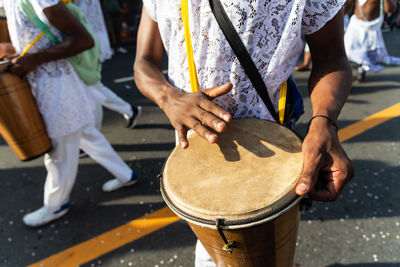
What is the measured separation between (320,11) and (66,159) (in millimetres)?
2088

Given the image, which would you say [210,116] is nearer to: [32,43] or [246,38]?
[246,38]

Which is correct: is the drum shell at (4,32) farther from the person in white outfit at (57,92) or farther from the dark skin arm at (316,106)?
the dark skin arm at (316,106)

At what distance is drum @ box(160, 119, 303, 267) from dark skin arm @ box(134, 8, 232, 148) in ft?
0.47

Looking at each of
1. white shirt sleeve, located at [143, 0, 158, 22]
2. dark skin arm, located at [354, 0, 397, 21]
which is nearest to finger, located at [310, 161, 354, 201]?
white shirt sleeve, located at [143, 0, 158, 22]

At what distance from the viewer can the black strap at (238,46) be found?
3.42 feet

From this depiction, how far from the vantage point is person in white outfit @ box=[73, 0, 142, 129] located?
136 inches

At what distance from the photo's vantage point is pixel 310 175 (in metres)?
0.91

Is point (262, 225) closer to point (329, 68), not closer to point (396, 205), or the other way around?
point (329, 68)

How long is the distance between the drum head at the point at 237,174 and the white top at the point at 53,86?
1360 millimetres

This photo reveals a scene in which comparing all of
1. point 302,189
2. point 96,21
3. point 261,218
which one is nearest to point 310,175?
point 302,189

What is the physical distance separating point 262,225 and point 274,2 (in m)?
0.77

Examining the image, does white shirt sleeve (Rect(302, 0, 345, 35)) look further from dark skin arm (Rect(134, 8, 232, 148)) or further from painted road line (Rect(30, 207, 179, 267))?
painted road line (Rect(30, 207, 179, 267))

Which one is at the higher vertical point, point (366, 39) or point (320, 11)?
point (320, 11)

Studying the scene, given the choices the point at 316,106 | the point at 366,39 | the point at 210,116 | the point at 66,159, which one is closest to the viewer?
the point at 210,116
